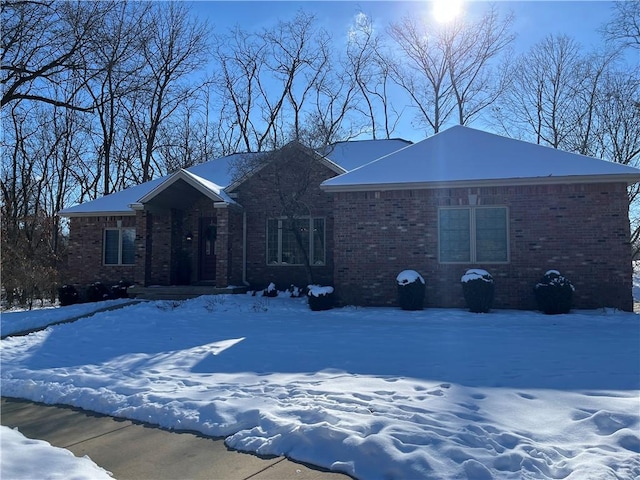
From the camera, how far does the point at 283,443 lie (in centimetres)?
390

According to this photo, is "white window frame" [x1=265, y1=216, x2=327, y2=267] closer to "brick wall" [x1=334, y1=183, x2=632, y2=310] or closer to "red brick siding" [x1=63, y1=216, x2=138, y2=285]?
"brick wall" [x1=334, y1=183, x2=632, y2=310]

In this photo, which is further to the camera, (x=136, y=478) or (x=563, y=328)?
(x=563, y=328)

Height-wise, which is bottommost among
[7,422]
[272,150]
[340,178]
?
[7,422]

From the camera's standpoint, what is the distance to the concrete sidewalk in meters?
3.52

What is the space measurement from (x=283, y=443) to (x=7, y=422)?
10.3 feet

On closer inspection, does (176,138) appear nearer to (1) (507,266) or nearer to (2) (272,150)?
(2) (272,150)

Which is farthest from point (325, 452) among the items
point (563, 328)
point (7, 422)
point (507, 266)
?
point (507, 266)

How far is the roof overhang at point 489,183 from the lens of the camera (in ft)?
39.0

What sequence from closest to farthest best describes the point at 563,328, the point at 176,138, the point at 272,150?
the point at 563,328 < the point at 272,150 < the point at 176,138

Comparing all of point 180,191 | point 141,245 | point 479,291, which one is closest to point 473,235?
point 479,291

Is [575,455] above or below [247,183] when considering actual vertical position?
below

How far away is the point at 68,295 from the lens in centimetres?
1738

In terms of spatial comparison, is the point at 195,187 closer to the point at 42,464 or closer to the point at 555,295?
the point at 555,295

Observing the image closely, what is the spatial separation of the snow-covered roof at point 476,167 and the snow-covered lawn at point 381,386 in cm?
369
